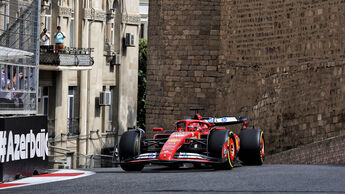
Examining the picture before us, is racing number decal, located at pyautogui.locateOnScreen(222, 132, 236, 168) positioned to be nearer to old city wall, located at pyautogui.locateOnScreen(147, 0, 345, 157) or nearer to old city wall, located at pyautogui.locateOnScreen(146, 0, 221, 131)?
old city wall, located at pyautogui.locateOnScreen(147, 0, 345, 157)

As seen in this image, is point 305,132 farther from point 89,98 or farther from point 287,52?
point 89,98

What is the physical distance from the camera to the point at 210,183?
479 inches

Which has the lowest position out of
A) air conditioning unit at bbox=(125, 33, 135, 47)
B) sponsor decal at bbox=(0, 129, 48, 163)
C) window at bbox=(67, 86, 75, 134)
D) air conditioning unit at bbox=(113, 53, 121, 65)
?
window at bbox=(67, 86, 75, 134)

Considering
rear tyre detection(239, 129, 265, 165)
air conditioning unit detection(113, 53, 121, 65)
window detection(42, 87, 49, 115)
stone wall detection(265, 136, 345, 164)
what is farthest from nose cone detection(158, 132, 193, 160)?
air conditioning unit detection(113, 53, 121, 65)

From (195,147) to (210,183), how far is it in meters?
3.40

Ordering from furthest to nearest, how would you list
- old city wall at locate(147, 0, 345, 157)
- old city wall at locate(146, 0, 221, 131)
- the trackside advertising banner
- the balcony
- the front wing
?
→ old city wall at locate(146, 0, 221, 131) < the balcony < old city wall at locate(147, 0, 345, 157) < the front wing < the trackside advertising banner

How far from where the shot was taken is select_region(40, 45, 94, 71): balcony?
97.8ft

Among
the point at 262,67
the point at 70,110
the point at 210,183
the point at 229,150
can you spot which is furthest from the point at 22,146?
the point at 70,110

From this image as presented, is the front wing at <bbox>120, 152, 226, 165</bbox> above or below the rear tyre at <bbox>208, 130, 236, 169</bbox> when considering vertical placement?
below

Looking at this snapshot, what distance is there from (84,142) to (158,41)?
5.02 m

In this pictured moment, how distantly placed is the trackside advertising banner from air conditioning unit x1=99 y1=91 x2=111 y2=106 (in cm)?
1960

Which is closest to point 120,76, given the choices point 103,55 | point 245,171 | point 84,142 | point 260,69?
point 103,55

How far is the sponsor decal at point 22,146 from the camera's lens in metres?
14.0

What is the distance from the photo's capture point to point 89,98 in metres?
34.7
